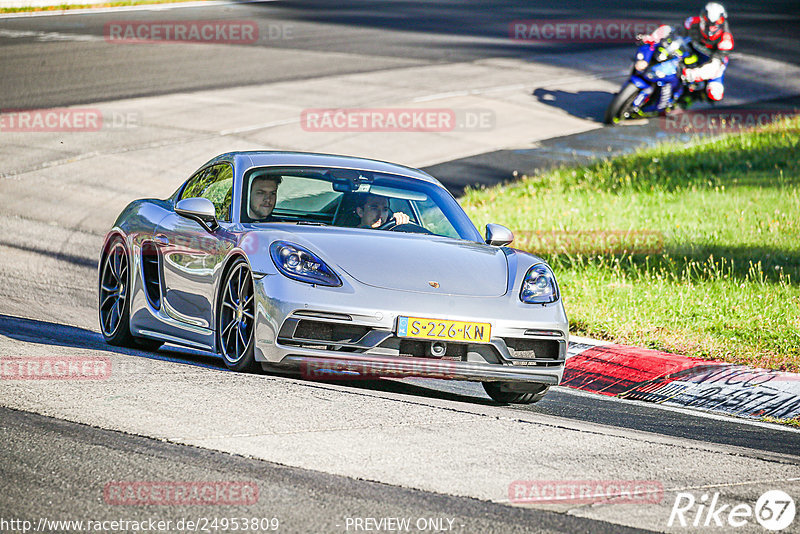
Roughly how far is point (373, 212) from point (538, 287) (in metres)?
1.22

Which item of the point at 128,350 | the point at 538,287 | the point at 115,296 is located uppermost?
the point at 538,287

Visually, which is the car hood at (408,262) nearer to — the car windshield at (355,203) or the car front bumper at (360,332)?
the car front bumper at (360,332)

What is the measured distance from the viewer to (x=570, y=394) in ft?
27.1

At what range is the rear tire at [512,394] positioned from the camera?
293 inches

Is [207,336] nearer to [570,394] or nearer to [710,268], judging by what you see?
[570,394]

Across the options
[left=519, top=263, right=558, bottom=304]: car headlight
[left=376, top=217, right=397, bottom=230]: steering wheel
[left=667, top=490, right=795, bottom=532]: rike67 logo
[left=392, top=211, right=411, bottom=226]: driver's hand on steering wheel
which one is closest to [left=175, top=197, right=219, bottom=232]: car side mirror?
[left=376, top=217, right=397, bottom=230]: steering wheel

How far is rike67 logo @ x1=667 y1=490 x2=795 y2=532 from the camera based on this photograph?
4668mm

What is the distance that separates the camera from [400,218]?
314 inches

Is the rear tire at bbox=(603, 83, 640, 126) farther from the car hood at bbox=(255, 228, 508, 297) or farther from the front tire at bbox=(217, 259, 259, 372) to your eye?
the front tire at bbox=(217, 259, 259, 372)

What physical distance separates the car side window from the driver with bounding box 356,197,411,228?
82cm

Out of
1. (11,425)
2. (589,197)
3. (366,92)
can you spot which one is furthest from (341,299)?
(366,92)

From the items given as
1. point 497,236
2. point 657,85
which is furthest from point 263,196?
point 657,85

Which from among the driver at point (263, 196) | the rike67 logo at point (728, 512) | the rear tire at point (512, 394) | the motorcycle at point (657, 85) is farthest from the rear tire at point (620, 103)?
→ the rike67 logo at point (728, 512)

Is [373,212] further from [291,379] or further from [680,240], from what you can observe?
[680,240]
